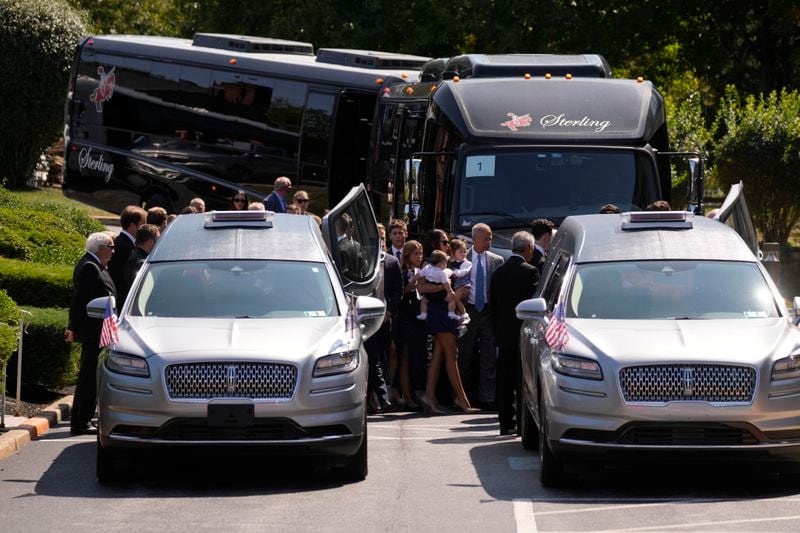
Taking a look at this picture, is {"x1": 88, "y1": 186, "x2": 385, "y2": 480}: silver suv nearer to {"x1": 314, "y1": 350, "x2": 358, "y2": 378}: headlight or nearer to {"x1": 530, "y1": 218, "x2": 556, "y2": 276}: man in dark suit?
{"x1": 314, "y1": 350, "x2": 358, "y2": 378}: headlight

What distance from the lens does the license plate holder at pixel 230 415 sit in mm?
10617

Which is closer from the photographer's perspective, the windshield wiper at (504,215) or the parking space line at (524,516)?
the parking space line at (524,516)

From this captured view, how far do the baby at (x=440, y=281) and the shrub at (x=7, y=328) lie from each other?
13.7ft

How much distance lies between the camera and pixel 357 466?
36.8 ft

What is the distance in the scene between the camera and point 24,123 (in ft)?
128

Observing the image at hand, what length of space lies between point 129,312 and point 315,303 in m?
1.38

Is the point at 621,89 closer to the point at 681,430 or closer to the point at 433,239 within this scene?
the point at 433,239

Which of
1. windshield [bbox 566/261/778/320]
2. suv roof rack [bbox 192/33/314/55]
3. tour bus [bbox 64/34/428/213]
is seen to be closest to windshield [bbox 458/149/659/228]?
windshield [bbox 566/261/778/320]

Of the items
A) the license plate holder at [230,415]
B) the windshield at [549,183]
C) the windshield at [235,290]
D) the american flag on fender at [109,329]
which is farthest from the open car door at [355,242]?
the license plate holder at [230,415]

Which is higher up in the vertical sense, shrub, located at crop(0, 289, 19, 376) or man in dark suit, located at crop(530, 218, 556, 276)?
man in dark suit, located at crop(530, 218, 556, 276)

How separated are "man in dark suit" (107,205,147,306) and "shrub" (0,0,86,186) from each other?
24926mm

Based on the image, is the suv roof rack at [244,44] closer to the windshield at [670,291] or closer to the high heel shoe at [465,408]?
the high heel shoe at [465,408]

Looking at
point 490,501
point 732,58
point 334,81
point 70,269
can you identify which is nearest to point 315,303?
point 490,501

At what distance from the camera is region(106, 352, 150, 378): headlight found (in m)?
10.8
